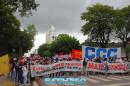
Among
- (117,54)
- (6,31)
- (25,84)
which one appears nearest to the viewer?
(25,84)

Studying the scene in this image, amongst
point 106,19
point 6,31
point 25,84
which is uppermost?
point 106,19

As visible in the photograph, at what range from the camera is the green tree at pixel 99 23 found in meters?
Answer: 78.4

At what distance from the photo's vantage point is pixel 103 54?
2941 centimetres

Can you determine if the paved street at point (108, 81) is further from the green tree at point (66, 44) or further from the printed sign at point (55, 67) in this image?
the green tree at point (66, 44)

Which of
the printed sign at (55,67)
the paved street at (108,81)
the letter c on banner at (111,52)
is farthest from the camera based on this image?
the letter c on banner at (111,52)

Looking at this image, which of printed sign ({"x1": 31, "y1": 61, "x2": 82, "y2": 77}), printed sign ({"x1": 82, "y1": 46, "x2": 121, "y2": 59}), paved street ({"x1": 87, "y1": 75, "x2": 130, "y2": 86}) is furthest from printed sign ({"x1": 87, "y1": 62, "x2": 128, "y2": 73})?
paved street ({"x1": 87, "y1": 75, "x2": 130, "y2": 86})

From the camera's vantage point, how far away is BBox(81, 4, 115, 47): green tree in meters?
78.4

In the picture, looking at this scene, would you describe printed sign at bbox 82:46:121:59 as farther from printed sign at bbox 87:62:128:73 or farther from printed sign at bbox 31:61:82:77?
printed sign at bbox 31:61:82:77

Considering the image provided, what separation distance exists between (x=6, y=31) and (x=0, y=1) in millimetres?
13984

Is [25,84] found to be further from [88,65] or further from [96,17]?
[96,17]

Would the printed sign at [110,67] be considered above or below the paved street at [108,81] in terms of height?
above

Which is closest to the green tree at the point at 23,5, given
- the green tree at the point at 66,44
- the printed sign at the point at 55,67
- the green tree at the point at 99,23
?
the printed sign at the point at 55,67

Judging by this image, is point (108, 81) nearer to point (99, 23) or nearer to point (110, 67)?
point (110, 67)

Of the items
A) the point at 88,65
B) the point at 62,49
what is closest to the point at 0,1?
the point at 88,65
